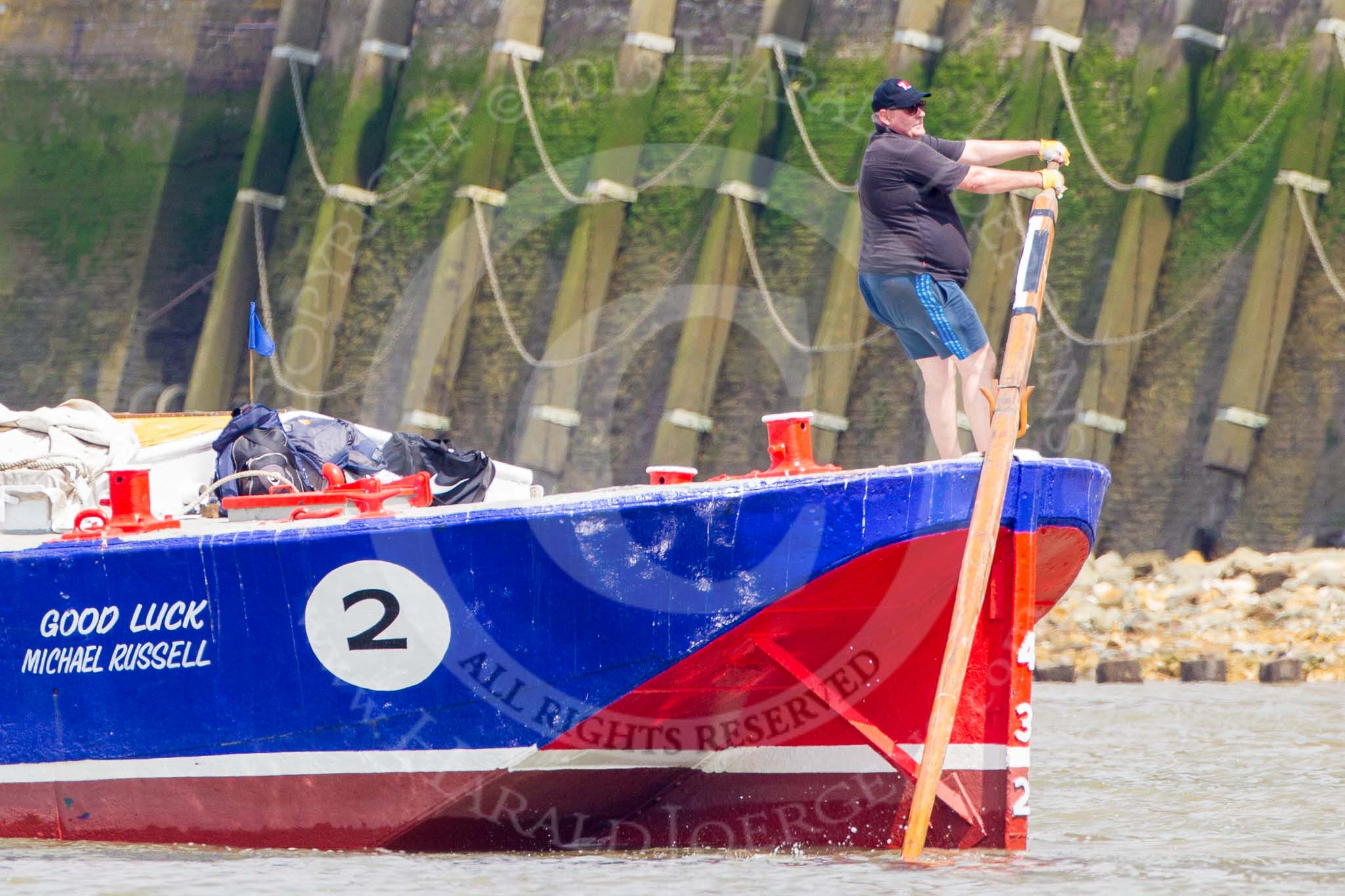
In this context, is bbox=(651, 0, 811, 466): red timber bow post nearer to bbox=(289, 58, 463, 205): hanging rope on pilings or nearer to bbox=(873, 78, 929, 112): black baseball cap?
bbox=(289, 58, 463, 205): hanging rope on pilings

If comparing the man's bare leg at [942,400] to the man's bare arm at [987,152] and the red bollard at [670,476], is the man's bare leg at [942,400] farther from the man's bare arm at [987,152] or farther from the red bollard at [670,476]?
the red bollard at [670,476]

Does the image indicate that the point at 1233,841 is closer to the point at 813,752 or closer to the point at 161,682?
the point at 813,752

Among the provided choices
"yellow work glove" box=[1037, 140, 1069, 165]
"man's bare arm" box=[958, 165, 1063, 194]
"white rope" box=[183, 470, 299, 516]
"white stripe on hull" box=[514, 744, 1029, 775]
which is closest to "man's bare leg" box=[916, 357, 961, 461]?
"man's bare arm" box=[958, 165, 1063, 194]

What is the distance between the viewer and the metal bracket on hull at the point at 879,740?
5449mm

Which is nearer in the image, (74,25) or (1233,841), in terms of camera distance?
(1233,841)

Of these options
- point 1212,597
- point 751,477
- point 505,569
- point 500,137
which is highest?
point 500,137

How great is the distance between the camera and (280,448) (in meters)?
6.52

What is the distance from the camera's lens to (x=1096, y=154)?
1711 cm

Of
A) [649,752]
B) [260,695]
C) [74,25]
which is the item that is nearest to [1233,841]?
[649,752]

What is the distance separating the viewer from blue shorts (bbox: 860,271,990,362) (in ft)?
18.2

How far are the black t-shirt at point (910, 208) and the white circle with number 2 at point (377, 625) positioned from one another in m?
1.74

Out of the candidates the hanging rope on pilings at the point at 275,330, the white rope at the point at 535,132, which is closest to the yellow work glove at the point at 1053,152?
the white rope at the point at 535,132

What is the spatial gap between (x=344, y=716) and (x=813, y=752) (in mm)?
1474

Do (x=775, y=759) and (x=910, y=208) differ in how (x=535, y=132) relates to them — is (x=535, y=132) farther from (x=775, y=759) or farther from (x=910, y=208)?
(x=775, y=759)
